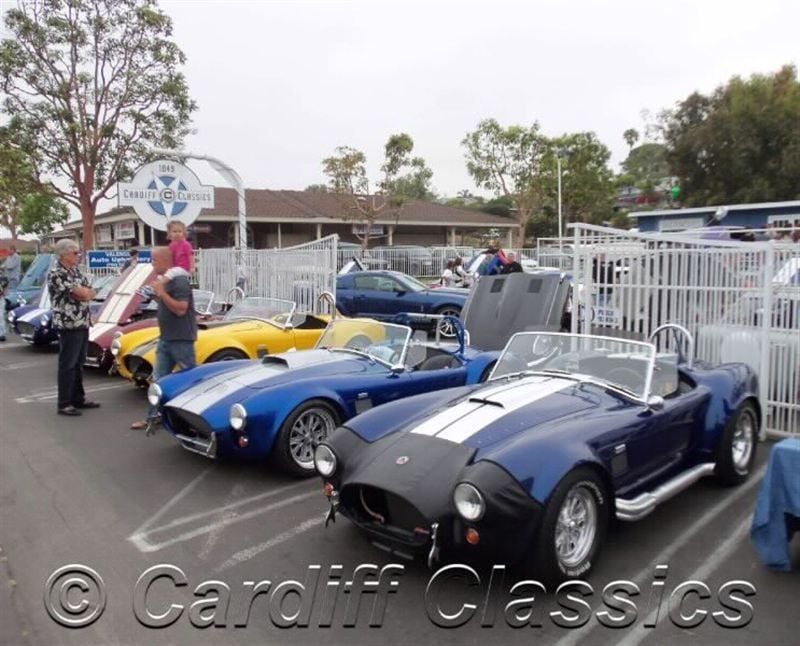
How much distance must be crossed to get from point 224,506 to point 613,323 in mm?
4626

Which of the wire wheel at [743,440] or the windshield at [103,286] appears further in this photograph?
the windshield at [103,286]

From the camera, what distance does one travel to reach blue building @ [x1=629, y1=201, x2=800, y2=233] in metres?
15.8

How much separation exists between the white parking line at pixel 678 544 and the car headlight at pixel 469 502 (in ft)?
2.28

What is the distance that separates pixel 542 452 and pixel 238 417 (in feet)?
8.18

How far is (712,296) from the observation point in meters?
6.80

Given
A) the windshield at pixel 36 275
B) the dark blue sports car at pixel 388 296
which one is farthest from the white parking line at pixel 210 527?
the windshield at pixel 36 275

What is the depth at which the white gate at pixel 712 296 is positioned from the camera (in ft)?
20.8

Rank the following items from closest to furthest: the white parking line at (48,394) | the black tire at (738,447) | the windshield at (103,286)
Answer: the black tire at (738,447)
the white parking line at (48,394)
the windshield at (103,286)

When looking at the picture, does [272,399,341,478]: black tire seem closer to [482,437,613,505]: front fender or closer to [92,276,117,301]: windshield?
[482,437,613,505]: front fender

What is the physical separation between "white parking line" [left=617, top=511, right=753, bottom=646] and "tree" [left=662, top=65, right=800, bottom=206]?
27.2m

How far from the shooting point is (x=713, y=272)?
6785 mm

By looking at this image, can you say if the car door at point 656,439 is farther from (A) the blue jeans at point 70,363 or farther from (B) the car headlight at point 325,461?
(A) the blue jeans at point 70,363

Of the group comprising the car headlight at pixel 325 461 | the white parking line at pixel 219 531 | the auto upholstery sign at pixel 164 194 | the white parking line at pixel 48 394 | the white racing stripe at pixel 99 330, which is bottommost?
the white parking line at pixel 219 531

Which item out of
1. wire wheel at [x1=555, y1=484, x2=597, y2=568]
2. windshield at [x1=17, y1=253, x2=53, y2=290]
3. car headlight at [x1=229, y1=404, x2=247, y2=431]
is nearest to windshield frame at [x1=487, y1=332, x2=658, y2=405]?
wire wheel at [x1=555, y1=484, x2=597, y2=568]
